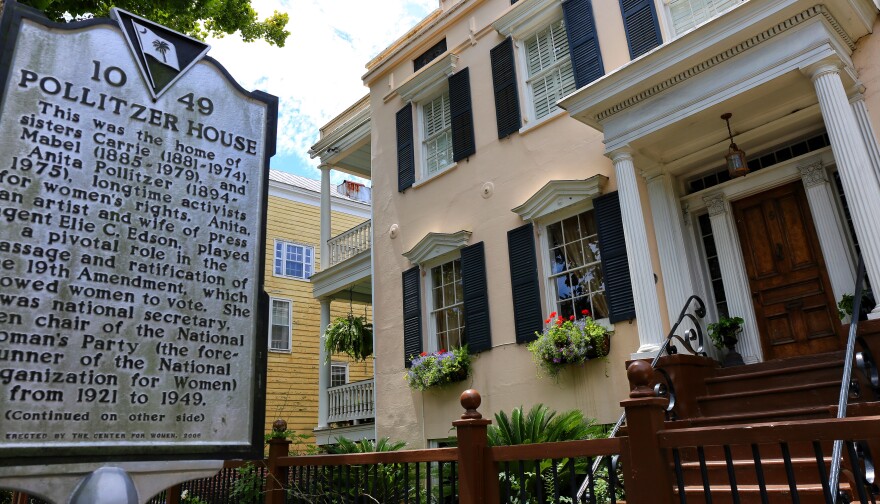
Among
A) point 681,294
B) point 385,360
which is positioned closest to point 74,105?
point 681,294

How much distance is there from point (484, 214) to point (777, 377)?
539cm

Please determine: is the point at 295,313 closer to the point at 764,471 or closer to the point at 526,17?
the point at 526,17

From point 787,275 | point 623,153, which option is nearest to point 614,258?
point 623,153

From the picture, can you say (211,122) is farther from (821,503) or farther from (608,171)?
(608,171)

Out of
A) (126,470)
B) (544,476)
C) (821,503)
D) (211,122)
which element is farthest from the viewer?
(544,476)

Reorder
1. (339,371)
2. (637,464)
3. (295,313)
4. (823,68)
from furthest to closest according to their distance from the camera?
(339,371), (295,313), (823,68), (637,464)

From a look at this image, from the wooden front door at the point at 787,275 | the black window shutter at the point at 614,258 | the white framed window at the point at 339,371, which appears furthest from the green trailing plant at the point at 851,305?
the white framed window at the point at 339,371

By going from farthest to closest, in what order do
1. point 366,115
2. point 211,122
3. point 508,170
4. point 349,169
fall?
point 349,169 < point 366,115 < point 508,170 < point 211,122

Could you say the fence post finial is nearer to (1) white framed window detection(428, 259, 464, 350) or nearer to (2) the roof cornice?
(2) the roof cornice

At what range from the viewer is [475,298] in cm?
1035

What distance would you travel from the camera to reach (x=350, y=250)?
1487cm

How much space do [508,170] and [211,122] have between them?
7.47 m

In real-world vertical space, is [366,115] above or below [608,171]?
above

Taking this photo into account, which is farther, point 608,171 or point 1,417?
point 608,171
